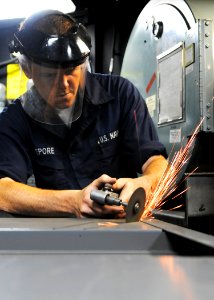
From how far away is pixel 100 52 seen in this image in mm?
3727

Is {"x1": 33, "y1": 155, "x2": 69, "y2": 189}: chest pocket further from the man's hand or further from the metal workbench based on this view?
the metal workbench

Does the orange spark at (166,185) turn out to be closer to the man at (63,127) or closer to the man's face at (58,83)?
the man at (63,127)

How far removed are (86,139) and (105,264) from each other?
1.19 m

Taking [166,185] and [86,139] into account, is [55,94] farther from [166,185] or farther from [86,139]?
[166,185]

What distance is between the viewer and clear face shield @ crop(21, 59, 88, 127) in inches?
66.8

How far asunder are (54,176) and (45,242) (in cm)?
102

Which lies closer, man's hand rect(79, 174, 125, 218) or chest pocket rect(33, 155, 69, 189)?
man's hand rect(79, 174, 125, 218)

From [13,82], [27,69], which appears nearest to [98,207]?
[27,69]

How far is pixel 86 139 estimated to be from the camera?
193cm

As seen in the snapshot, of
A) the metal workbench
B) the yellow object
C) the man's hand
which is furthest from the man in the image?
the yellow object

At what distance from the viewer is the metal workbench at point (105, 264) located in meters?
0.61

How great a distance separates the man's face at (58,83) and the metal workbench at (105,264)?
0.90 metres

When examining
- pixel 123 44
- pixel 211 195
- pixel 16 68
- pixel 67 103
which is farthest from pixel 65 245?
pixel 16 68

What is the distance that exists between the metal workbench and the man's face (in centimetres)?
90
